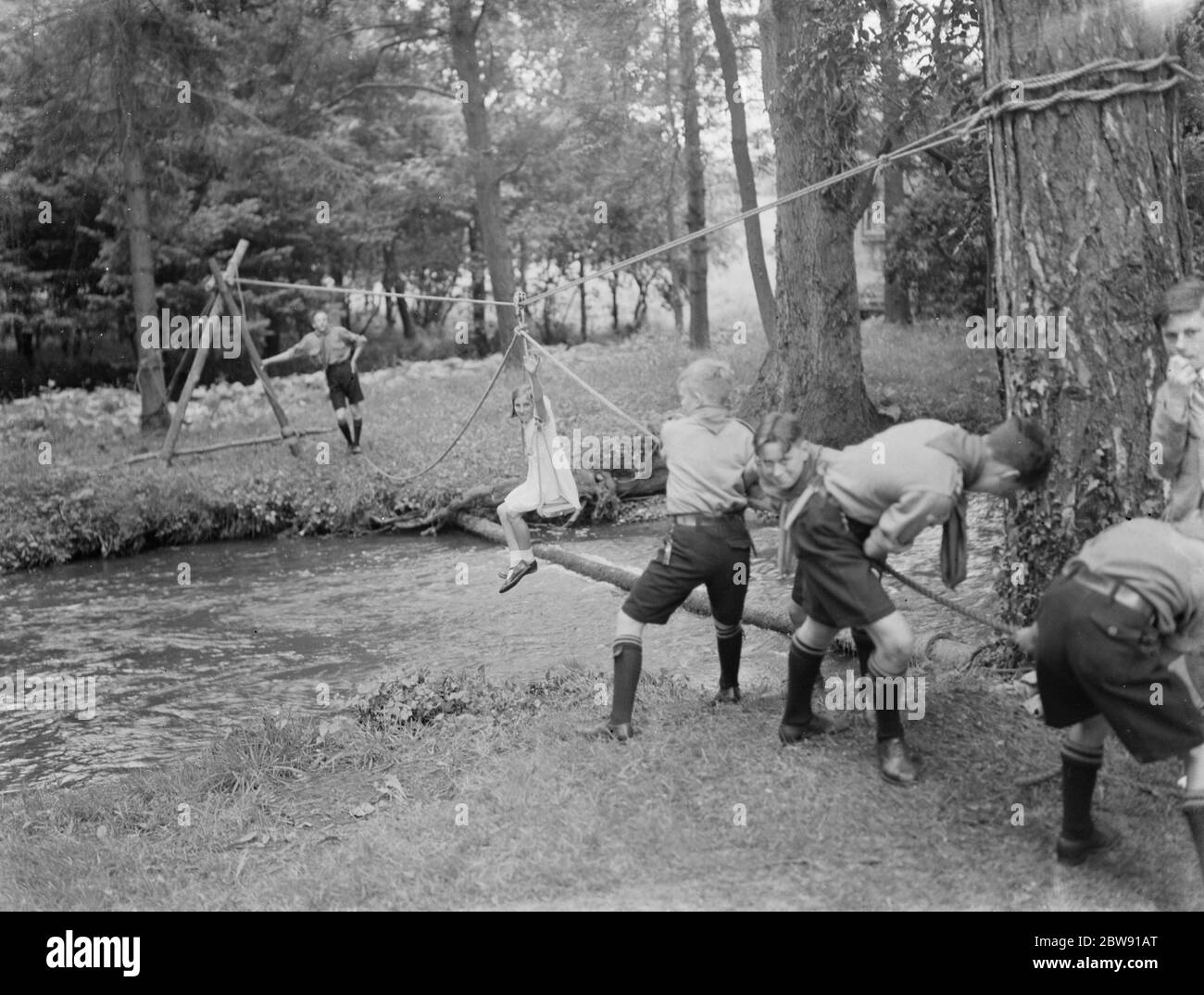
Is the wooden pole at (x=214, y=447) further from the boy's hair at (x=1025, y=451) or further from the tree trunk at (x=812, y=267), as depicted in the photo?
the boy's hair at (x=1025, y=451)

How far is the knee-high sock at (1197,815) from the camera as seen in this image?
157 inches

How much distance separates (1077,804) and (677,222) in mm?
31668

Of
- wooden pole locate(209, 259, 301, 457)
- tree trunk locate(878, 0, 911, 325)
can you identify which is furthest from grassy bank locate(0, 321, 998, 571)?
tree trunk locate(878, 0, 911, 325)

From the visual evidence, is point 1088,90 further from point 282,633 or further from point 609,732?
point 282,633

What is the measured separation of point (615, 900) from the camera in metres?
4.18

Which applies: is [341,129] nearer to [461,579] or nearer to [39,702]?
[461,579]

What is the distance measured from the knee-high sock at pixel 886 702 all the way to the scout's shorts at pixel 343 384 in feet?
38.9

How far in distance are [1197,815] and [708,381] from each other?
2637mm

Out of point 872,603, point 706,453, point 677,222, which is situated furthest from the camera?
point 677,222

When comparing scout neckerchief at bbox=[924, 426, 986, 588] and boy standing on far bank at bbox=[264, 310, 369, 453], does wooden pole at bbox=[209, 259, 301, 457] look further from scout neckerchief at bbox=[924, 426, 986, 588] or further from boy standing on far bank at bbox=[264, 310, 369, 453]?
scout neckerchief at bbox=[924, 426, 986, 588]

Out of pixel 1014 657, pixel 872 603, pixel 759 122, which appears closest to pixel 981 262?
pixel 759 122

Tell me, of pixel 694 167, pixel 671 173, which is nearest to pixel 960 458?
pixel 694 167

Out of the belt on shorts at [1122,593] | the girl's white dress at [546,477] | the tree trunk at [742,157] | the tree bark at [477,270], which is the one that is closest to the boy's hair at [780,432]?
the belt on shorts at [1122,593]

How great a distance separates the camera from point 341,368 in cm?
1591
